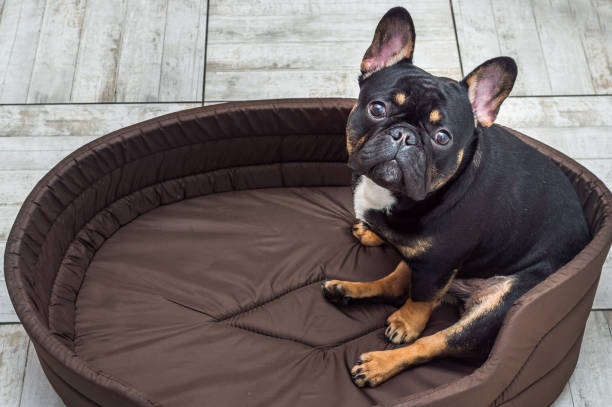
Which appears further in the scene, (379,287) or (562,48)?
(562,48)

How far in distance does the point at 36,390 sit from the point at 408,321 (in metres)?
1.37

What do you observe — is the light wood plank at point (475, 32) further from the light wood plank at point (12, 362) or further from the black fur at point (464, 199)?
the light wood plank at point (12, 362)

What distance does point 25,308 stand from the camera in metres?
2.28

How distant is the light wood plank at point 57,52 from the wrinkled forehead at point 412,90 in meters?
1.97

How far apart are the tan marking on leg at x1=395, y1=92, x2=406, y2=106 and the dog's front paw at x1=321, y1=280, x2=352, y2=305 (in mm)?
905

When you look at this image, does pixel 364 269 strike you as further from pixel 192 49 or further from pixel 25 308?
pixel 192 49

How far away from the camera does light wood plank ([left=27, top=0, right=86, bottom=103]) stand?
3559 millimetres

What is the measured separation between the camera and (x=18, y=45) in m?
3.74

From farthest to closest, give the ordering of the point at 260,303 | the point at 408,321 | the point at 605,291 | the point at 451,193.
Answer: the point at 605,291 < the point at 260,303 < the point at 408,321 < the point at 451,193

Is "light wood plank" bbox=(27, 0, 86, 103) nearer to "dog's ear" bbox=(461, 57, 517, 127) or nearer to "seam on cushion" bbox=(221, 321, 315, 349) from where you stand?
"seam on cushion" bbox=(221, 321, 315, 349)

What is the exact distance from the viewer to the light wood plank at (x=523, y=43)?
12.0 ft

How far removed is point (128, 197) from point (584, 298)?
5.97ft

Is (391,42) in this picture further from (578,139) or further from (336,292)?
(578,139)

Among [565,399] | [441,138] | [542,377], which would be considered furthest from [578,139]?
[441,138]
